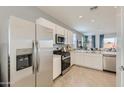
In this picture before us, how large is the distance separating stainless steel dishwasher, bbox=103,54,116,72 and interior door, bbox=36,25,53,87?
325 cm

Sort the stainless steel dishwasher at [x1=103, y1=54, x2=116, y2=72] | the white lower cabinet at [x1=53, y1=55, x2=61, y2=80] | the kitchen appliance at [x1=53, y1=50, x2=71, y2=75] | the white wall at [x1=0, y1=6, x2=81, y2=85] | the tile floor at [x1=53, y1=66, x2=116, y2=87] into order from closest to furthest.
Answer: the white wall at [x1=0, y1=6, x2=81, y2=85] < the tile floor at [x1=53, y1=66, x2=116, y2=87] < the white lower cabinet at [x1=53, y1=55, x2=61, y2=80] < the kitchen appliance at [x1=53, y1=50, x2=71, y2=75] < the stainless steel dishwasher at [x1=103, y1=54, x2=116, y2=72]

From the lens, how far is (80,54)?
596 cm

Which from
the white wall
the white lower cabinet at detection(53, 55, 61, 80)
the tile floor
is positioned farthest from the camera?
the white lower cabinet at detection(53, 55, 61, 80)

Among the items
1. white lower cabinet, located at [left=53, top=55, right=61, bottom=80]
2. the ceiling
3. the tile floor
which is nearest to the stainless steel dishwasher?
the tile floor

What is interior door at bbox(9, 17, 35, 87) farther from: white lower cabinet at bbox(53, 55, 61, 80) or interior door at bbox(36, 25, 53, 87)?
white lower cabinet at bbox(53, 55, 61, 80)

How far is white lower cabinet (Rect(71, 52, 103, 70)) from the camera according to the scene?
5.10 meters

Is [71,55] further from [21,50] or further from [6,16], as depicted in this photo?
[21,50]

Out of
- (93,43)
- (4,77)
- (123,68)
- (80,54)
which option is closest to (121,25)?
(123,68)

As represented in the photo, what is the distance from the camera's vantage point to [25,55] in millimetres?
1812

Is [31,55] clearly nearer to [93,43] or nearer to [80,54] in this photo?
[80,54]

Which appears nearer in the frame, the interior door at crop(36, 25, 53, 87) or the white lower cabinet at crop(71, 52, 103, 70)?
the interior door at crop(36, 25, 53, 87)

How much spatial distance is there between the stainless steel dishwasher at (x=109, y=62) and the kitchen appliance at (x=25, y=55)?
11.0 ft

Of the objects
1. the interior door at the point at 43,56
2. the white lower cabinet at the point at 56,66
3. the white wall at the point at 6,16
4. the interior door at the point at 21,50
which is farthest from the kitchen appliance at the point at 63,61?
the interior door at the point at 21,50

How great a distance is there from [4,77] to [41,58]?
76cm
